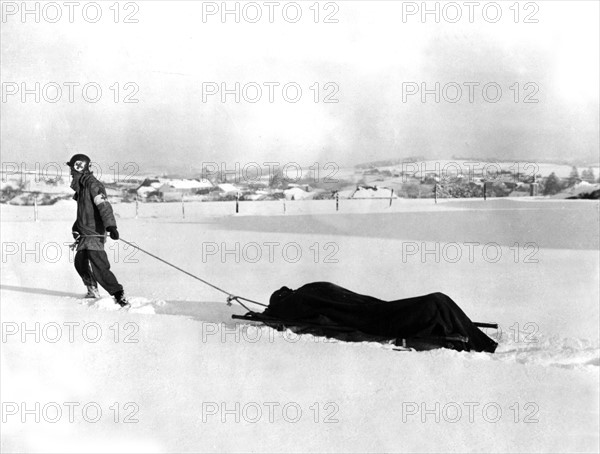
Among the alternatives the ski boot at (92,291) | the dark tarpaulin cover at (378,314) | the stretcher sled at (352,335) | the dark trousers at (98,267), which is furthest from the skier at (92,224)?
the dark tarpaulin cover at (378,314)

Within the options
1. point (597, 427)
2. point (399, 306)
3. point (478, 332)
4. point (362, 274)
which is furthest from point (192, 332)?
point (362, 274)

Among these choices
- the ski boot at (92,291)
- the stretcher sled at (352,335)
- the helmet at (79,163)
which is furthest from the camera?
the ski boot at (92,291)

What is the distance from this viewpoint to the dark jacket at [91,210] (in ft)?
15.9

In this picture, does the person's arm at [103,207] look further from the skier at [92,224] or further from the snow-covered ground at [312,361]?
the snow-covered ground at [312,361]

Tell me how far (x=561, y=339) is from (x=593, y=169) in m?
2.54

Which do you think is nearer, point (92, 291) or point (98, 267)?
point (98, 267)

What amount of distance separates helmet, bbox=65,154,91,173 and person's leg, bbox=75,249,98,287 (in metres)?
0.62

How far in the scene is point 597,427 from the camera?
2.84 m

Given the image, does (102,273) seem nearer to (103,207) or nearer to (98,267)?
(98,267)

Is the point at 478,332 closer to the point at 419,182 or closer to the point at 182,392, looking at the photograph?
the point at 182,392

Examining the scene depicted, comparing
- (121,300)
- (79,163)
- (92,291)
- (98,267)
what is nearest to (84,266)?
(98,267)

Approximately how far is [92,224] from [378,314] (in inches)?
94.7

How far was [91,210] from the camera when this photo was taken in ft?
16.0

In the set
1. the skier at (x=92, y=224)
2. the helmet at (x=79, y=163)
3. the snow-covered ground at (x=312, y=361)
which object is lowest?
the snow-covered ground at (x=312, y=361)
